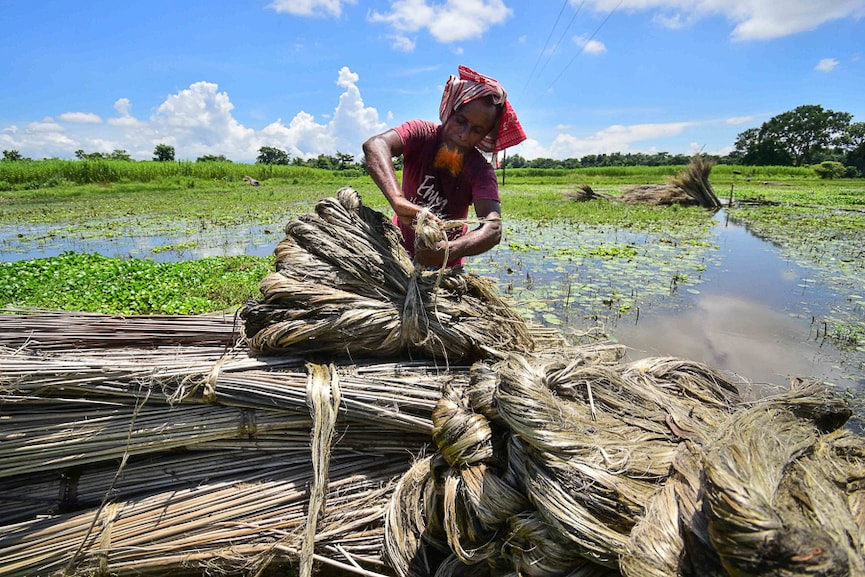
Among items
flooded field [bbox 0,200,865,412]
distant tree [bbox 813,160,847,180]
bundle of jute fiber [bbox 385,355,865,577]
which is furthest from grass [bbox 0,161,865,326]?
distant tree [bbox 813,160,847,180]

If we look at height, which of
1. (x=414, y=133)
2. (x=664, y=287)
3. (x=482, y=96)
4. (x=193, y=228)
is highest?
(x=482, y=96)

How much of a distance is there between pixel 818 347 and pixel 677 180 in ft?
53.7

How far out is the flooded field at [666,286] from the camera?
182 inches

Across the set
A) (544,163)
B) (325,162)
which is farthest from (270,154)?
(544,163)

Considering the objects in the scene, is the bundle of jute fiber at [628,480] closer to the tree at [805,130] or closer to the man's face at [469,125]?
the man's face at [469,125]

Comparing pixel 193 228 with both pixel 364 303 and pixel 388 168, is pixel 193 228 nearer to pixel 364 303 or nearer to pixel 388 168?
pixel 388 168

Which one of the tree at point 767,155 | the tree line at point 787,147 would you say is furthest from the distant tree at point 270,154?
the tree at point 767,155

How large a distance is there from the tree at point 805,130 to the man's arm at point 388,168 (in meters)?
69.3

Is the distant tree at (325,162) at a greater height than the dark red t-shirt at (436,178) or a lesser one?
greater

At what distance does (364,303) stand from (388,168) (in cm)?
66

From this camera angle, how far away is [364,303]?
1699mm

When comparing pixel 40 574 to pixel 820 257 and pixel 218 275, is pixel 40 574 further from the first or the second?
pixel 820 257

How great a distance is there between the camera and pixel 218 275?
6.67 meters

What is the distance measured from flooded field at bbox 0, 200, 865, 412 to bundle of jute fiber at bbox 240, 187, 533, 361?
0.61 metres
